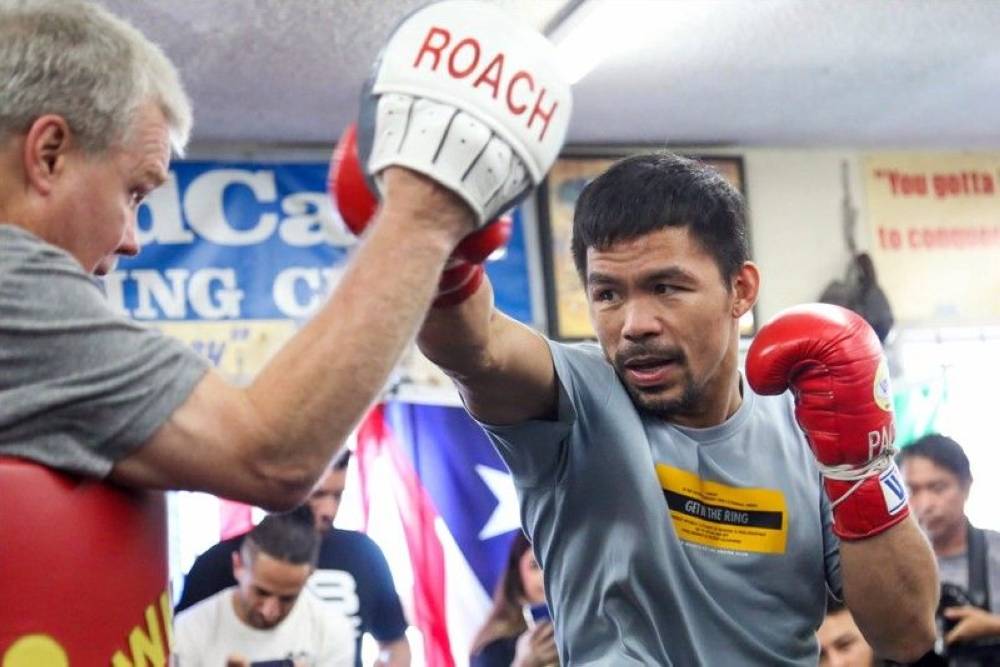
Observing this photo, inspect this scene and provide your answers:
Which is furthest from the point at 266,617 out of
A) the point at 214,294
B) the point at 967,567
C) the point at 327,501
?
the point at 967,567

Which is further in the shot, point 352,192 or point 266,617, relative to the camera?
point 266,617

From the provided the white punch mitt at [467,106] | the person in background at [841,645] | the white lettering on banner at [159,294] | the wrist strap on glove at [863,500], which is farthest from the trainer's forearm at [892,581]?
the white lettering on banner at [159,294]

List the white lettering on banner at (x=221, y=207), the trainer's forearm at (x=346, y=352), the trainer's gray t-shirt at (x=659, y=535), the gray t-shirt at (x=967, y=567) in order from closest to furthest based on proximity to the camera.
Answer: the trainer's forearm at (x=346, y=352), the trainer's gray t-shirt at (x=659, y=535), the gray t-shirt at (x=967, y=567), the white lettering on banner at (x=221, y=207)

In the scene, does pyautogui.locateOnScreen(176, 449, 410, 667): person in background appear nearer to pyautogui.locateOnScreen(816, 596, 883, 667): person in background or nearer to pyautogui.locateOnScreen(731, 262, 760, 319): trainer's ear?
pyautogui.locateOnScreen(816, 596, 883, 667): person in background

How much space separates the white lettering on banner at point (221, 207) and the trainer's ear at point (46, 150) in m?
3.50

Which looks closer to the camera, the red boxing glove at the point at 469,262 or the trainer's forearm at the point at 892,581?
the red boxing glove at the point at 469,262

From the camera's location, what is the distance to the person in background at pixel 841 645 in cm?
355

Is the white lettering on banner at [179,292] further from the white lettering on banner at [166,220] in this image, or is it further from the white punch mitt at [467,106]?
the white punch mitt at [467,106]

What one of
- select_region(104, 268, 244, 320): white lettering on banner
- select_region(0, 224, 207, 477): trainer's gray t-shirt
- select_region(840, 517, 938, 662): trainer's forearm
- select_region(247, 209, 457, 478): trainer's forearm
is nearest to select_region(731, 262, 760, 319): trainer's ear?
select_region(840, 517, 938, 662): trainer's forearm

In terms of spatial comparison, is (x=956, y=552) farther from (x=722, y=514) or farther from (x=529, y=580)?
(x=722, y=514)

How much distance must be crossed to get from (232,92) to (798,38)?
1.81m

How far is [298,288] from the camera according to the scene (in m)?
4.62

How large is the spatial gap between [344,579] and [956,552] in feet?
6.31

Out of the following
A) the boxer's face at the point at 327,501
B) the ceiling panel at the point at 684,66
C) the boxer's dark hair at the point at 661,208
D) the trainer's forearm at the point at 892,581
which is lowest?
the trainer's forearm at the point at 892,581
